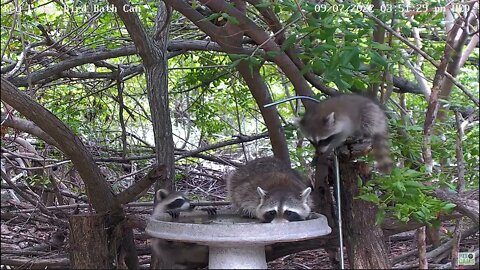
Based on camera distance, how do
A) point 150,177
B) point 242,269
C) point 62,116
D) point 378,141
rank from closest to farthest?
point 242,269 → point 378,141 → point 150,177 → point 62,116

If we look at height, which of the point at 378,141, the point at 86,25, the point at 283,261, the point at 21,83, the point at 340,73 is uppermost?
the point at 86,25

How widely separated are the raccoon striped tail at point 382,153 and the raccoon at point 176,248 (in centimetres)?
114

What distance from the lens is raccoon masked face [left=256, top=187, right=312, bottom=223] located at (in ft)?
12.3

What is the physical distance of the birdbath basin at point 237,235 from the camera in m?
3.19

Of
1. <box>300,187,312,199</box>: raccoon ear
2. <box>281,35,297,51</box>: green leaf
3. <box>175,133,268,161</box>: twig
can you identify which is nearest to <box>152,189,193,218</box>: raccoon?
<box>300,187,312,199</box>: raccoon ear

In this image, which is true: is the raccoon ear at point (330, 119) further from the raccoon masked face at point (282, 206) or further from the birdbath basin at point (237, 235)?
the birdbath basin at point (237, 235)

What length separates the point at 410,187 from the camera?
3500 millimetres

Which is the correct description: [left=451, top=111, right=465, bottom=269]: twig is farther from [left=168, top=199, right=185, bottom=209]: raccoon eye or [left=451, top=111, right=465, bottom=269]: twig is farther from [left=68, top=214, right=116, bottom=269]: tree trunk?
[left=68, top=214, right=116, bottom=269]: tree trunk

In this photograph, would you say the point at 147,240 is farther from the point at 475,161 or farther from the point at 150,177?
the point at 475,161

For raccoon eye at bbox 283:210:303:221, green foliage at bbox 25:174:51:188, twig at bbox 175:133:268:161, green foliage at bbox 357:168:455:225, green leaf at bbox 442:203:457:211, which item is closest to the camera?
green foliage at bbox 357:168:455:225

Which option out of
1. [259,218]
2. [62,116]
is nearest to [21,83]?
[62,116]

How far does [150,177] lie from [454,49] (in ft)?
6.84

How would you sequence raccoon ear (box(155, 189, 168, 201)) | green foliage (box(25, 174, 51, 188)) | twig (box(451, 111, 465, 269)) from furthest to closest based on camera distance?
1. green foliage (box(25, 174, 51, 188))
2. raccoon ear (box(155, 189, 168, 201))
3. twig (box(451, 111, 465, 269))

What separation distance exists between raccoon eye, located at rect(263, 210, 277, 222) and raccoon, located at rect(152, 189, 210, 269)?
0.39m
